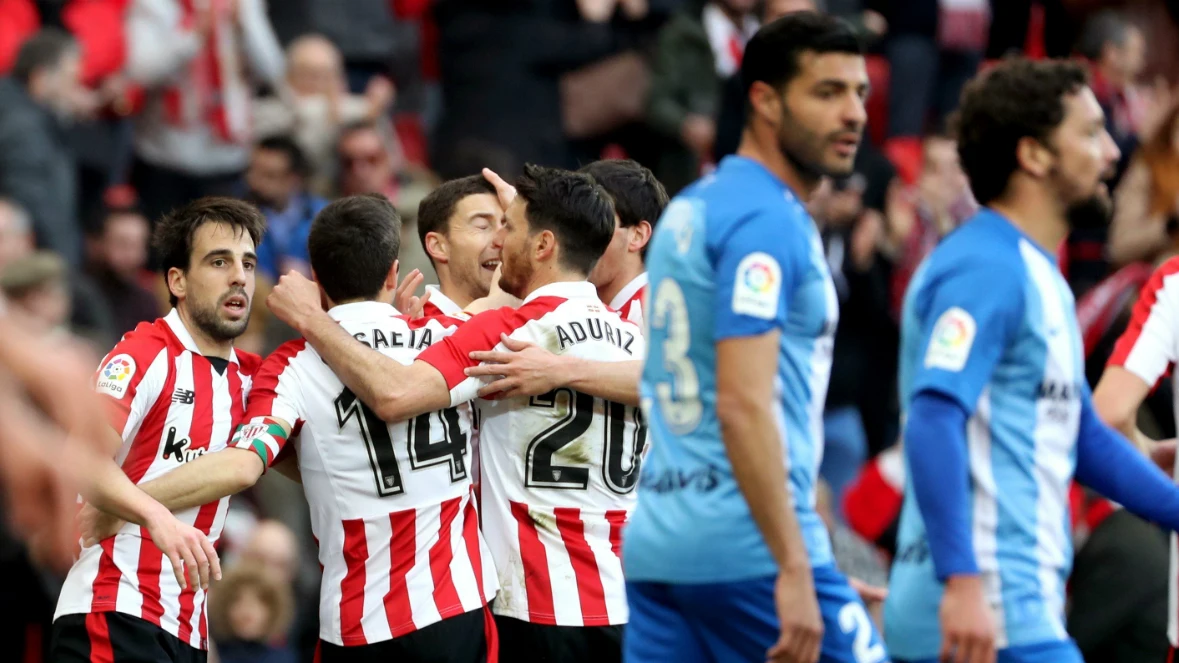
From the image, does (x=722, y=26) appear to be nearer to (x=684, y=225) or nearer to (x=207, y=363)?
(x=207, y=363)

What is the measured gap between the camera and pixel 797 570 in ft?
13.7

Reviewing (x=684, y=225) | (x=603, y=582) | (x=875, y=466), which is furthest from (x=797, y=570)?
(x=875, y=466)

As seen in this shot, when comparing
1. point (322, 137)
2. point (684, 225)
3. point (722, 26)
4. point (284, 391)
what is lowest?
point (284, 391)

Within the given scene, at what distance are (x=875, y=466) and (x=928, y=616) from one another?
5.23 m

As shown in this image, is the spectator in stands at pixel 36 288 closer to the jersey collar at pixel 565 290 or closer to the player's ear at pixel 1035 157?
the jersey collar at pixel 565 290

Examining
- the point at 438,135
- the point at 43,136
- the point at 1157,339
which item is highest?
the point at 438,135

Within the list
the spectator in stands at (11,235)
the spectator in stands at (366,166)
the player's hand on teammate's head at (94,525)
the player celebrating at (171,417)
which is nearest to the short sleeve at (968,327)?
the player celebrating at (171,417)

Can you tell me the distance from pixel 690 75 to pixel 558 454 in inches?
293

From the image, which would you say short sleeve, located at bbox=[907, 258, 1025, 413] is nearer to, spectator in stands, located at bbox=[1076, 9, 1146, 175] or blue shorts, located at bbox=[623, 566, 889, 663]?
blue shorts, located at bbox=[623, 566, 889, 663]

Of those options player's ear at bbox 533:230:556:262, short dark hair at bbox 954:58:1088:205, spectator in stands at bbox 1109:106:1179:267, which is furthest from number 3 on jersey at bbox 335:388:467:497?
spectator in stands at bbox 1109:106:1179:267

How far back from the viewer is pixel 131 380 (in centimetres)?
556

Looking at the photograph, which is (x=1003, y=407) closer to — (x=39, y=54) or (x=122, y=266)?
(x=122, y=266)

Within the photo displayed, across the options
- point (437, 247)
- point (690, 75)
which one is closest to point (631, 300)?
point (437, 247)

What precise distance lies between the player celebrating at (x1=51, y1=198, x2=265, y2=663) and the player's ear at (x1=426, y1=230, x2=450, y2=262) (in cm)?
69
